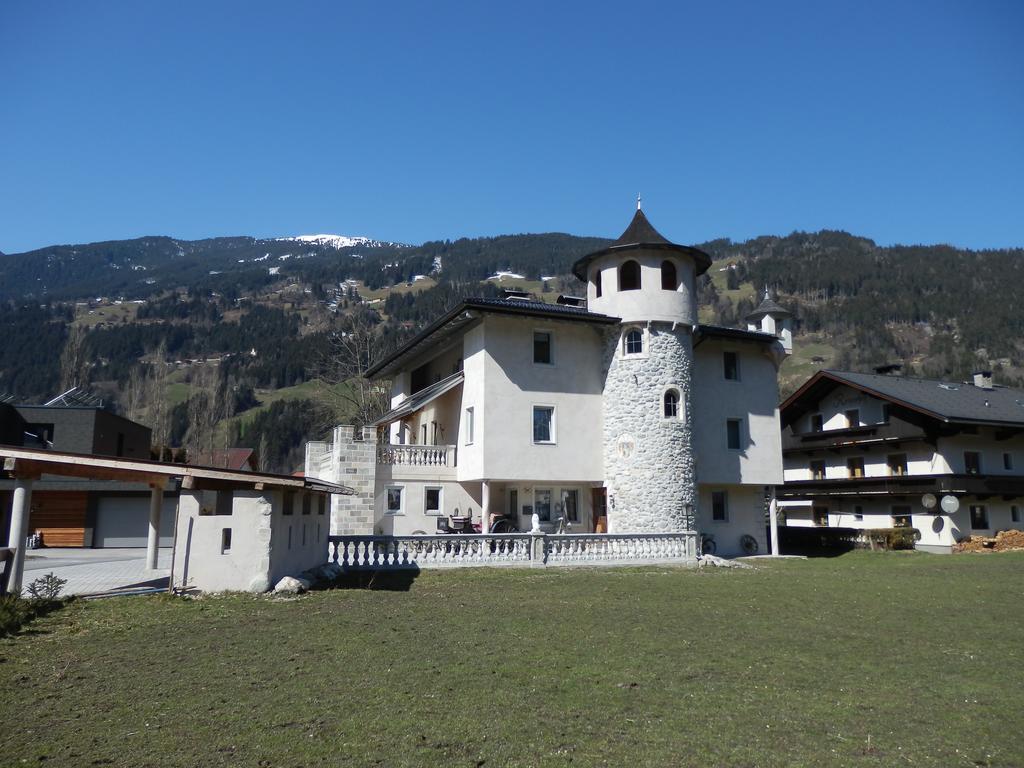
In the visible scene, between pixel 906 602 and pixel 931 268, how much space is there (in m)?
179

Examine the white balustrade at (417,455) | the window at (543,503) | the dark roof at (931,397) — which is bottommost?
the window at (543,503)

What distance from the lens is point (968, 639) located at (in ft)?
39.4

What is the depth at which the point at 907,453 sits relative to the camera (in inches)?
1483

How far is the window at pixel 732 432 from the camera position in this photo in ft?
105

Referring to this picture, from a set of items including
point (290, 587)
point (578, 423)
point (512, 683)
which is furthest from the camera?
point (578, 423)

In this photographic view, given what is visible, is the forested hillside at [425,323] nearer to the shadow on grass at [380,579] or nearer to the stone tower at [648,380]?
the stone tower at [648,380]

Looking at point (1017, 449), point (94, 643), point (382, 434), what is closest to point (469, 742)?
point (94, 643)

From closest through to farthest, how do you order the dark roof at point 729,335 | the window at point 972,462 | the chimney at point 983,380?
the dark roof at point 729,335 < the window at point 972,462 < the chimney at point 983,380

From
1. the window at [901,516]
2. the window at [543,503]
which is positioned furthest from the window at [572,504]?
the window at [901,516]

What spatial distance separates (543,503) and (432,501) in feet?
14.1

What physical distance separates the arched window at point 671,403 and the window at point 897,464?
15.7 meters

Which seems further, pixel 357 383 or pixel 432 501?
pixel 357 383

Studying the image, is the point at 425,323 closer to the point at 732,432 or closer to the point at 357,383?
the point at 357,383

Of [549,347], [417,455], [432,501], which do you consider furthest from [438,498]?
[549,347]
